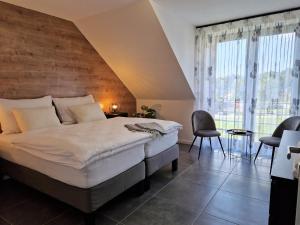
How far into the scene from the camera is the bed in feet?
5.70

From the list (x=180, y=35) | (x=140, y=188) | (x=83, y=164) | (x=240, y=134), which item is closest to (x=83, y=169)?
(x=83, y=164)

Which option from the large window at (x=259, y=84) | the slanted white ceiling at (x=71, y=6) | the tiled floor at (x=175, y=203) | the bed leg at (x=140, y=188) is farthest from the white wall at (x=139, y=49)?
the bed leg at (x=140, y=188)

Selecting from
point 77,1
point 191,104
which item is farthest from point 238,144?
point 77,1

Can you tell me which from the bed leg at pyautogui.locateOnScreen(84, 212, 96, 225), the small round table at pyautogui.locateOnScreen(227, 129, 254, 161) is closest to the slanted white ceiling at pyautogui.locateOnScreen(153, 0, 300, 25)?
the small round table at pyautogui.locateOnScreen(227, 129, 254, 161)

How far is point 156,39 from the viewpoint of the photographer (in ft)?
11.0

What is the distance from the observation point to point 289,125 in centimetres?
310

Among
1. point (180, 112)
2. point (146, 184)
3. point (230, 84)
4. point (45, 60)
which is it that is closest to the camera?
point (146, 184)

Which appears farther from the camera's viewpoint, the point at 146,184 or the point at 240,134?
the point at 240,134

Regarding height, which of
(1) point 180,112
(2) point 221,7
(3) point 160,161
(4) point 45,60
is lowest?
(3) point 160,161

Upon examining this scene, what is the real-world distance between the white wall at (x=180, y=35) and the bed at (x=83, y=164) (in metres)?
1.74

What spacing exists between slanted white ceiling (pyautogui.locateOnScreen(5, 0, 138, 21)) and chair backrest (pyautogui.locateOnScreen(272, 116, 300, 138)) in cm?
285

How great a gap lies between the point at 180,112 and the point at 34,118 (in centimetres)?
287

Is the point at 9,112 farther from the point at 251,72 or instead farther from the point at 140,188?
the point at 251,72

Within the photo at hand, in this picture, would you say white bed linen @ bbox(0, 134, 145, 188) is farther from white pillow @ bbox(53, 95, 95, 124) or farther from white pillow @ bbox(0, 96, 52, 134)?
white pillow @ bbox(53, 95, 95, 124)
